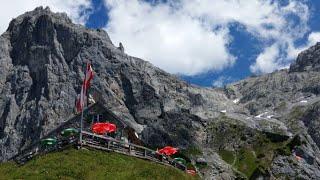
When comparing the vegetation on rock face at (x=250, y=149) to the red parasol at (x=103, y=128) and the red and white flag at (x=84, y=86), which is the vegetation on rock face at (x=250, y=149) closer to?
the red parasol at (x=103, y=128)

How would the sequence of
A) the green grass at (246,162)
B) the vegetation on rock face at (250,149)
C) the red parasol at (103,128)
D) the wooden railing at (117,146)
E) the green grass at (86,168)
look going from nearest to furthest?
the green grass at (86,168), the wooden railing at (117,146), the red parasol at (103,128), the green grass at (246,162), the vegetation on rock face at (250,149)

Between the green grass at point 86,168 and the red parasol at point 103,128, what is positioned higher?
the red parasol at point 103,128

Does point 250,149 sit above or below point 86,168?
above

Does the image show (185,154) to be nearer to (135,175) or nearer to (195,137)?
(195,137)

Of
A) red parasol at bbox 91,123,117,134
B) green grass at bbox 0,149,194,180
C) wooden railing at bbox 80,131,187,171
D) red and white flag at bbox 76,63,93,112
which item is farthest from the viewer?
red parasol at bbox 91,123,117,134

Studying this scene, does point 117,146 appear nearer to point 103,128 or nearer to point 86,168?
point 86,168

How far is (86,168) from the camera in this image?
54781 millimetres

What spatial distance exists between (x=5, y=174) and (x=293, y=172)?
125682mm

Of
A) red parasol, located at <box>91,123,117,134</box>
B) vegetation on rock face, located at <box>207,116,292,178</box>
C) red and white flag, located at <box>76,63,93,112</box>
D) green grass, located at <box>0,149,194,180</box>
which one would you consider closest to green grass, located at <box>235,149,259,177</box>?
vegetation on rock face, located at <box>207,116,292,178</box>

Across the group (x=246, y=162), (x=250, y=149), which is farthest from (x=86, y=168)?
(x=250, y=149)

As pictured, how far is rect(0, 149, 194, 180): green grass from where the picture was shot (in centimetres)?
5328

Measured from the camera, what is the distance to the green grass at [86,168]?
5328cm

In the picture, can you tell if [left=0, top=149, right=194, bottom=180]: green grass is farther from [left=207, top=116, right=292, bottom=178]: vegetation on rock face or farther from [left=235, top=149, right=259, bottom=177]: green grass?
[left=235, top=149, right=259, bottom=177]: green grass

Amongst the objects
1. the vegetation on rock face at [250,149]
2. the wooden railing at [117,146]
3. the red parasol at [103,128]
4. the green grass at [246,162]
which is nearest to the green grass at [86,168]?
the wooden railing at [117,146]
